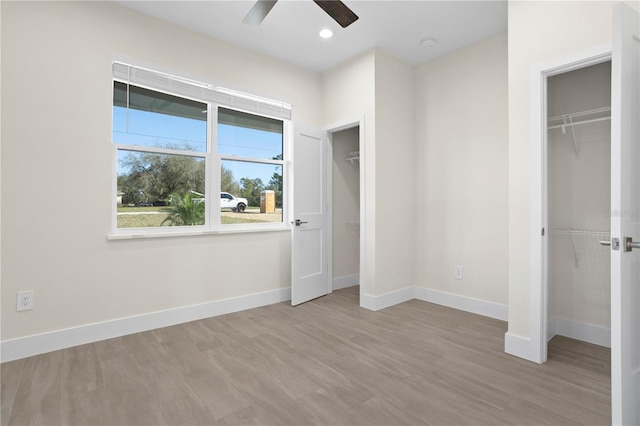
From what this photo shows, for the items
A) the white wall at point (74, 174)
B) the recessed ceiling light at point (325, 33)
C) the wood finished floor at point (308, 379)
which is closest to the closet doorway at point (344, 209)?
the recessed ceiling light at point (325, 33)

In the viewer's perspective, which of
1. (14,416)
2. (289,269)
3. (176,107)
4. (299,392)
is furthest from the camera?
(289,269)

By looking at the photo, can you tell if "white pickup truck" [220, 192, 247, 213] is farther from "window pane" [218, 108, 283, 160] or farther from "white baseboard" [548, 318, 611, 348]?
"white baseboard" [548, 318, 611, 348]

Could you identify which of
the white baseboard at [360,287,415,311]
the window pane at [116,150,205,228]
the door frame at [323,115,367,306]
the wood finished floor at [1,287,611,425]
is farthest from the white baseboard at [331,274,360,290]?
the window pane at [116,150,205,228]

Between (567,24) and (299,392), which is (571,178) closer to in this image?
(567,24)

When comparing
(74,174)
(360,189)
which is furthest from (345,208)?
(74,174)

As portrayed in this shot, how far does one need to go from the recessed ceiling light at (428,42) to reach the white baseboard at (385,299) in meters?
2.71

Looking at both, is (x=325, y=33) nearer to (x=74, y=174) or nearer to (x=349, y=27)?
(x=349, y=27)

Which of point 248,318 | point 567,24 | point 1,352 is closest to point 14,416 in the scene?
point 1,352

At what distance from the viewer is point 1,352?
2295mm

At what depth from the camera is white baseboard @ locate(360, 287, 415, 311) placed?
3504 mm

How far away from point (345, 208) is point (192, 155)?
7.11ft

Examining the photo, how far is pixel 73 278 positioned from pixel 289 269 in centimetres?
211

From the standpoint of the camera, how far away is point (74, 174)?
2.57 meters

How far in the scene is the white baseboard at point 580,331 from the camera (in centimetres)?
254
